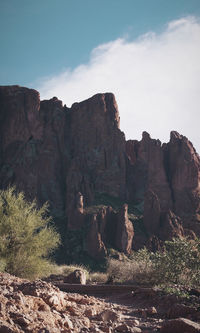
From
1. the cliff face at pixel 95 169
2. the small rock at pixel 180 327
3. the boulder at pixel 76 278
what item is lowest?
the boulder at pixel 76 278

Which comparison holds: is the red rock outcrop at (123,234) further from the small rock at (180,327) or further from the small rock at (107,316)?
the small rock at (180,327)

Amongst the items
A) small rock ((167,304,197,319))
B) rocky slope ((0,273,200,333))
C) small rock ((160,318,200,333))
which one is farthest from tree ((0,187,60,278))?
small rock ((160,318,200,333))

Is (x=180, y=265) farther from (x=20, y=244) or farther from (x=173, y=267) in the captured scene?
(x=20, y=244)

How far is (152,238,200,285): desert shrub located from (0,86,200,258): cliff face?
4046cm

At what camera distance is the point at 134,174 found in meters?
90.1

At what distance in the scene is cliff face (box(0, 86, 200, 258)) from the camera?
215 ft

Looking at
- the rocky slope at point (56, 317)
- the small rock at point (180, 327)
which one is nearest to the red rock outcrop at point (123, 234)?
the rocky slope at point (56, 317)

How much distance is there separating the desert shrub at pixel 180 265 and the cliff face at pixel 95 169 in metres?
40.5

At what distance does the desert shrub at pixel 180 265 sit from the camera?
55.2 ft

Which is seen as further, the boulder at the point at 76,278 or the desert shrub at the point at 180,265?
the boulder at the point at 76,278

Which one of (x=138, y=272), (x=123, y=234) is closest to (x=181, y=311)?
(x=138, y=272)

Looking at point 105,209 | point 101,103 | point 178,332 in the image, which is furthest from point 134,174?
point 178,332

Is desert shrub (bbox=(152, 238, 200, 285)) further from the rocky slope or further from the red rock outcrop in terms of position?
the red rock outcrop

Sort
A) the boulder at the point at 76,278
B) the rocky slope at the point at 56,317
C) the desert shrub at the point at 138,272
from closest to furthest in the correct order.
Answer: the rocky slope at the point at 56,317, the desert shrub at the point at 138,272, the boulder at the point at 76,278
